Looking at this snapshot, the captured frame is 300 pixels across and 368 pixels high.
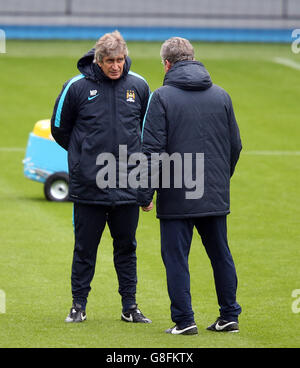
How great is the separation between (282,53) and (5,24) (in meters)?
6.59

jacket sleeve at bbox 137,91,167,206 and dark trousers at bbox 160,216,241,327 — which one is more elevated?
jacket sleeve at bbox 137,91,167,206

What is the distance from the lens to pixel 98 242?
260 inches

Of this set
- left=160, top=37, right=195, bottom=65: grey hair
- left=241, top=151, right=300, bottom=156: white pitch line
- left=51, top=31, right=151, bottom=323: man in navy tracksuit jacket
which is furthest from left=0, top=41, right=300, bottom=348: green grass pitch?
left=160, top=37, right=195, bottom=65: grey hair

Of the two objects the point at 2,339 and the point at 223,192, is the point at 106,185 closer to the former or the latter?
the point at 223,192

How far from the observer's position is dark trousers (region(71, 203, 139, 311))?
6520 mm

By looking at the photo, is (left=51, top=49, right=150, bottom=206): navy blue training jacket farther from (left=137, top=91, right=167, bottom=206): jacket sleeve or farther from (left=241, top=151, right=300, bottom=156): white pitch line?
(left=241, top=151, right=300, bottom=156): white pitch line

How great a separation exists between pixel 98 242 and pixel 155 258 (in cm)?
220

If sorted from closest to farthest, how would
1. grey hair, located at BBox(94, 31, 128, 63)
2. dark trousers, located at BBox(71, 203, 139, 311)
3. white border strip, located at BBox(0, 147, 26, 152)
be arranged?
grey hair, located at BBox(94, 31, 128, 63), dark trousers, located at BBox(71, 203, 139, 311), white border strip, located at BBox(0, 147, 26, 152)

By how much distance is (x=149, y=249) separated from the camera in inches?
360
